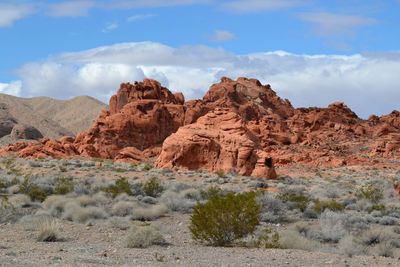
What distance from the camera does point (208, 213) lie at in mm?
14211

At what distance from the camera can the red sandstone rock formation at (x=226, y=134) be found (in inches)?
1438

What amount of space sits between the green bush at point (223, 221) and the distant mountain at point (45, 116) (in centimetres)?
7415

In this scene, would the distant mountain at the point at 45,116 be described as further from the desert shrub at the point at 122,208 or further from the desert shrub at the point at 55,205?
the desert shrub at the point at 122,208

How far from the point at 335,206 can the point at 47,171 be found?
1751 cm

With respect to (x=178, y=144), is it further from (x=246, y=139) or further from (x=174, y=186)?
(x=174, y=186)

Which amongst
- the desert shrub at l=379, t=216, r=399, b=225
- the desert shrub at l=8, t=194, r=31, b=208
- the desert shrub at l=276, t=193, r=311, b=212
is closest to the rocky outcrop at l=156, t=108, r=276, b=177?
the desert shrub at l=276, t=193, r=311, b=212

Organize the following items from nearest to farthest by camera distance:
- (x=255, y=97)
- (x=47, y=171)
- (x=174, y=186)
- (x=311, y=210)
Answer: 1. (x=311, y=210)
2. (x=174, y=186)
3. (x=47, y=171)
4. (x=255, y=97)

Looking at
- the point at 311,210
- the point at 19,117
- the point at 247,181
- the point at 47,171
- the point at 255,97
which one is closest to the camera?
the point at 311,210

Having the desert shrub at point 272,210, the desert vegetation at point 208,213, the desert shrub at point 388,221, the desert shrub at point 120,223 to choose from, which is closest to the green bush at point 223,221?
the desert vegetation at point 208,213

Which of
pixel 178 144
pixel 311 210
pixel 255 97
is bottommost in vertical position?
pixel 311 210

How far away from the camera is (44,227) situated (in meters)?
14.1

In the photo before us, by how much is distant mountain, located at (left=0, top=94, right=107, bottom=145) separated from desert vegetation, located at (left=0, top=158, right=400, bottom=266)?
200 feet

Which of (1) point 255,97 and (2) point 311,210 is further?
(1) point 255,97

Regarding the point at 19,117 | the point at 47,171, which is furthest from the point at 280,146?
the point at 19,117
